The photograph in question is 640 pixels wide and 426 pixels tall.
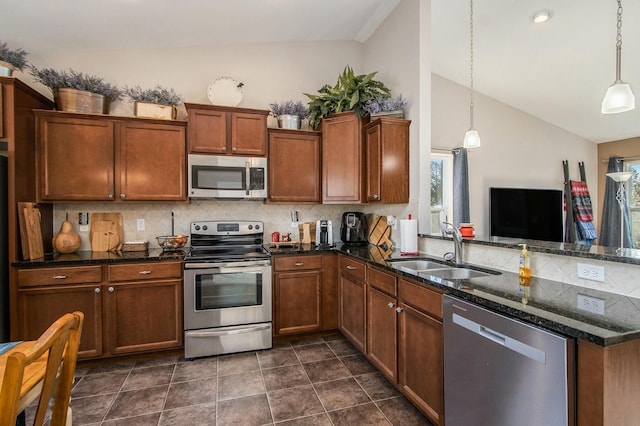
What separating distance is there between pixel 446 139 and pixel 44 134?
4.50 m

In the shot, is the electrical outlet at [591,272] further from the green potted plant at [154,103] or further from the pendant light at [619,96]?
the green potted plant at [154,103]

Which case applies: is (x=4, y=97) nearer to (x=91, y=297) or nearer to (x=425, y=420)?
(x=91, y=297)

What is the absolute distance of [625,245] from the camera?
486 centimetres

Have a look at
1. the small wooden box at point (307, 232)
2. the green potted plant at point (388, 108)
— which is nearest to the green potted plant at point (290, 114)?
the green potted plant at point (388, 108)

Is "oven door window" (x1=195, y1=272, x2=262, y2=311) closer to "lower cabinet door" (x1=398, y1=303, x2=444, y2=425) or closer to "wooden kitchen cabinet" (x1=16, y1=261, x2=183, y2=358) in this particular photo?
"wooden kitchen cabinet" (x1=16, y1=261, x2=183, y2=358)

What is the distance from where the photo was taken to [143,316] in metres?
2.71

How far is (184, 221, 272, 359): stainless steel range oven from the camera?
109 inches

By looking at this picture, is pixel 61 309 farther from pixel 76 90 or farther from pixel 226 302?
pixel 76 90

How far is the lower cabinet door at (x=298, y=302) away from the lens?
120 inches

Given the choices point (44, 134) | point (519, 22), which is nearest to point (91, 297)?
point (44, 134)

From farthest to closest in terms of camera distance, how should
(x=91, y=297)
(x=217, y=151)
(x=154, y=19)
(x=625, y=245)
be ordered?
(x=625, y=245), (x=217, y=151), (x=154, y=19), (x=91, y=297)

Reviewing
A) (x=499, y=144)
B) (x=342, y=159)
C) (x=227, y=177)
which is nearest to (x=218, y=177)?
(x=227, y=177)

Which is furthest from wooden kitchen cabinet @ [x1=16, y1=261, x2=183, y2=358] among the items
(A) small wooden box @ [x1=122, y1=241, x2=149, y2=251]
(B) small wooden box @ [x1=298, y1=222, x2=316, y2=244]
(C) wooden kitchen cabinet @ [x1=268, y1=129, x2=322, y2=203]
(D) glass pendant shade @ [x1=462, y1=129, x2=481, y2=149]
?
(D) glass pendant shade @ [x1=462, y1=129, x2=481, y2=149]

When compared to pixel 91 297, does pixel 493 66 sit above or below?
above
